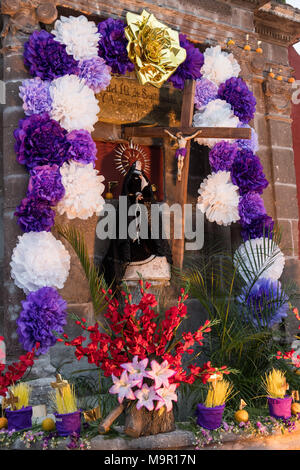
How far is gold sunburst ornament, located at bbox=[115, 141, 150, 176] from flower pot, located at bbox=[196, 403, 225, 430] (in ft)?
9.32

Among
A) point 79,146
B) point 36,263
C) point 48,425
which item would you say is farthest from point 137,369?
point 79,146

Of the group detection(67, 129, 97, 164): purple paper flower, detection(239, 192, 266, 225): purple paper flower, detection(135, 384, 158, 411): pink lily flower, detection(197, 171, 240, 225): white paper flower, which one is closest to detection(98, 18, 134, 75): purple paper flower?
detection(67, 129, 97, 164): purple paper flower

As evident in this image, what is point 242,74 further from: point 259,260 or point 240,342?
point 240,342

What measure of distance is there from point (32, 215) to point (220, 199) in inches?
76.5

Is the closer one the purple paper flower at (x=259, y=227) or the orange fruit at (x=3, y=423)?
the orange fruit at (x=3, y=423)

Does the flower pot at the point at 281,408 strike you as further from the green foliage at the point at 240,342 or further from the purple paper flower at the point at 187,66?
the purple paper flower at the point at 187,66

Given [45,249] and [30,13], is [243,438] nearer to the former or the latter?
[45,249]

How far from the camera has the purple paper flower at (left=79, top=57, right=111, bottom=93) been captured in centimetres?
496

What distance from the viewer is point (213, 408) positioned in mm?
3309

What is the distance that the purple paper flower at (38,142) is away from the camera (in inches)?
180

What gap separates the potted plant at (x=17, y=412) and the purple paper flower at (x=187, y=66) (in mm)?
3522

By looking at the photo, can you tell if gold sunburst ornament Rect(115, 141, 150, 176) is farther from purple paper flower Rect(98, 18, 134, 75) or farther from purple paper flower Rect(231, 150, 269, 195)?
purple paper flower Rect(231, 150, 269, 195)

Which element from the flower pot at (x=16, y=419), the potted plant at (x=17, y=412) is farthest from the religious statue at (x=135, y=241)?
the flower pot at (x=16, y=419)
